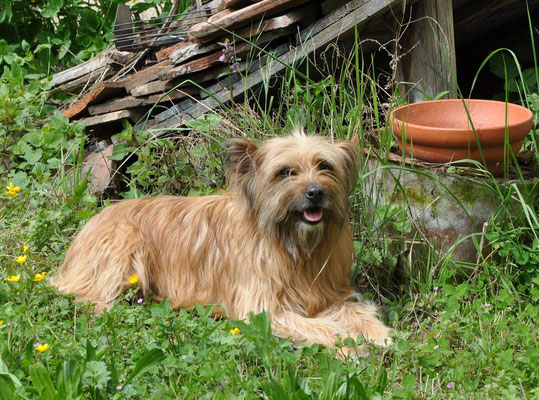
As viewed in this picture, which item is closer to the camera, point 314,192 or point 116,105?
point 314,192

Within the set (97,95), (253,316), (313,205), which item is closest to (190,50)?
(97,95)

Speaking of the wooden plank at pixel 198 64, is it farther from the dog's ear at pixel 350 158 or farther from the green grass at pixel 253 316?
the dog's ear at pixel 350 158

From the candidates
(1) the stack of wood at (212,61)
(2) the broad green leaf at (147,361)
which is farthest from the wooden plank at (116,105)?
(2) the broad green leaf at (147,361)

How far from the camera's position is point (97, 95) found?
21.8 feet

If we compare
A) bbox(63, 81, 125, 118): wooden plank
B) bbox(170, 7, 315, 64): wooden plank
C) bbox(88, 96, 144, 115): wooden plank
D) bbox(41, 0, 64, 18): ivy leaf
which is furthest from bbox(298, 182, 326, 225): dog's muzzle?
bbox(41, 0, 64, 18): ivy leaf

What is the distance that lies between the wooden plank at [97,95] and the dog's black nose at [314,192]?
3.20 metres

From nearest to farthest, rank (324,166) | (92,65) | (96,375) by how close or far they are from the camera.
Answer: (96,375)
(324,166)
(92,65)

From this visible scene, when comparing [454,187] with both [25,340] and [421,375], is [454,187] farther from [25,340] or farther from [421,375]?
[25,340]

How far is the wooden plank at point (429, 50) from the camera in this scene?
5.64m

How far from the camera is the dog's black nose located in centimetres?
394

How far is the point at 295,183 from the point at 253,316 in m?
0.77

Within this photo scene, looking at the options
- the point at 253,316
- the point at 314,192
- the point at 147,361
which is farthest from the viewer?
the point at 314,192

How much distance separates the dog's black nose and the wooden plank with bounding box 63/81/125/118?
320 cm

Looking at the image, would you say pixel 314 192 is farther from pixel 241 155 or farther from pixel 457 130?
pixel 457 130
